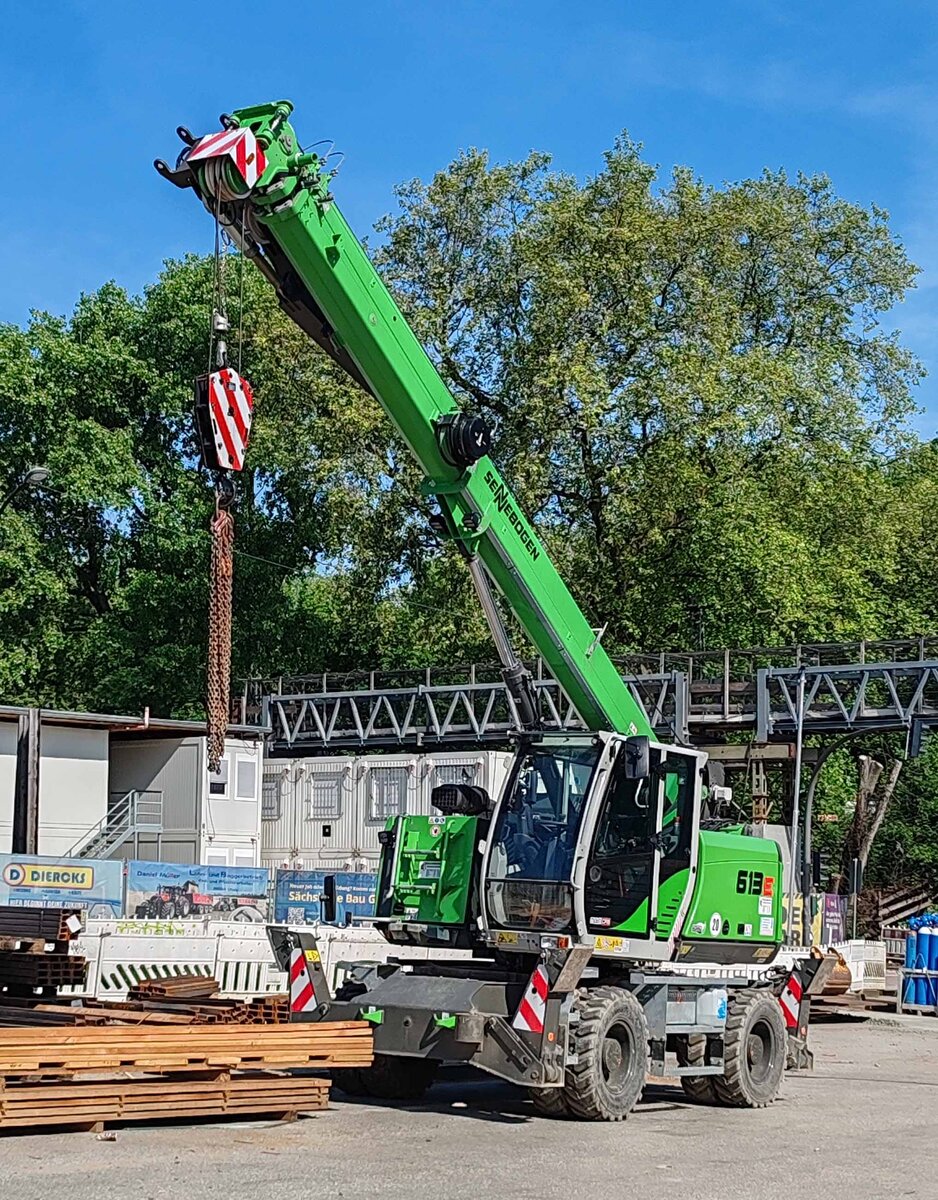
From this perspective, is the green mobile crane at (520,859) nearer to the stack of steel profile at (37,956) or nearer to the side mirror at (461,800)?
the side mirror at (461,800)

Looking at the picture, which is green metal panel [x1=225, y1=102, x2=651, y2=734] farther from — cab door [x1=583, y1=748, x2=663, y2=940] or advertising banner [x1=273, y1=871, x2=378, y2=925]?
advertising banner [x1=273, y1=871, x2=378, y2=925]

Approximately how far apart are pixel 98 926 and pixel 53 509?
30241mm

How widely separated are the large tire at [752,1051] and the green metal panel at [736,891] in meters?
0.66

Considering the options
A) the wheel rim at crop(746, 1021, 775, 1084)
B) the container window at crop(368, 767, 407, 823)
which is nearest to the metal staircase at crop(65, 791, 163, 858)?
the container window at crop(368, 767, 407, 823)

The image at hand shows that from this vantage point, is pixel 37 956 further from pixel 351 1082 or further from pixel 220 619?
pixel 220 619

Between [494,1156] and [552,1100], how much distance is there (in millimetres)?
1964

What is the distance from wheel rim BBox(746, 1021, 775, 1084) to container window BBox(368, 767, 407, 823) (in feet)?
71.0

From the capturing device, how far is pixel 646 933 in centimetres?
1460

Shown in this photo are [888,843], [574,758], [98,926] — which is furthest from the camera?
[888,843]

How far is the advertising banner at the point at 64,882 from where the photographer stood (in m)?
26.7

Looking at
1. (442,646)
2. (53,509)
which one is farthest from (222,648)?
(53,509)

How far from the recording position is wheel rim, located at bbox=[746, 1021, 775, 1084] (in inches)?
619

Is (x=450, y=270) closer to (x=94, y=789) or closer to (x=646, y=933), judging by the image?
(x=94, y=789)

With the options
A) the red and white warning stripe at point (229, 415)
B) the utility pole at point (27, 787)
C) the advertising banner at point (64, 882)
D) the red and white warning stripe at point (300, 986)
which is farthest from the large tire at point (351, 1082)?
the utility pole at point (27, 787)
